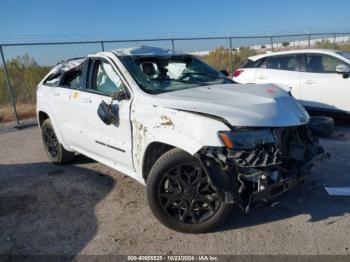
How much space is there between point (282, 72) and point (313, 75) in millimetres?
752

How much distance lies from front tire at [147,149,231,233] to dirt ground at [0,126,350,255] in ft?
0.46

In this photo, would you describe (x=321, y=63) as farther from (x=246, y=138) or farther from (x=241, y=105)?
(x=246, y=138)

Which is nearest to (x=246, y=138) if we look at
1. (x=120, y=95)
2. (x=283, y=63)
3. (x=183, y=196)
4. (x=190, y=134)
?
(x=190, y=134)

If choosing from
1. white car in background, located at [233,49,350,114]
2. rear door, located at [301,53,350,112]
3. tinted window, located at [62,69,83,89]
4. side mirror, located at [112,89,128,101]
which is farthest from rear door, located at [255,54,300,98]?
side mirror, located at [112,89,128,101]

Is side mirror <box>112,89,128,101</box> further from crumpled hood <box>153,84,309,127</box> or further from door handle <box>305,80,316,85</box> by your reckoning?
door handle <box>305,80,316,85</box>

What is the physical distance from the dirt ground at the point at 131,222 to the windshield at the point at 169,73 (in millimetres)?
1416

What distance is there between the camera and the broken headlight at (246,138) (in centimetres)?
322

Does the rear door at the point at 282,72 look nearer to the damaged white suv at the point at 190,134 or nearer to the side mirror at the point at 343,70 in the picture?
the side mirror at the point at 343,70

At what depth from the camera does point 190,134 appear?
132 inches

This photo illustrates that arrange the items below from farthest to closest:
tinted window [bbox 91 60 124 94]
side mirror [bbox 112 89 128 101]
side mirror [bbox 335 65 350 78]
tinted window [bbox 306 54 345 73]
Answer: tinted window [bbox 306 54 345 73] → side mirror [bbox 335 65 350 78] → tinted window [bbox 91 60 124 94] → side mirror [bbox 112 89 128 101]

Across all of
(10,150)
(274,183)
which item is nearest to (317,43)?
(10,150)

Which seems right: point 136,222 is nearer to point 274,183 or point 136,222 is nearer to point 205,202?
point 205,202

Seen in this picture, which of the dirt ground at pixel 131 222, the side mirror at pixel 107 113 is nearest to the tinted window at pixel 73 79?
the side mirror at pixel 107 113

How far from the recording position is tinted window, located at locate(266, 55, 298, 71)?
8.21m
